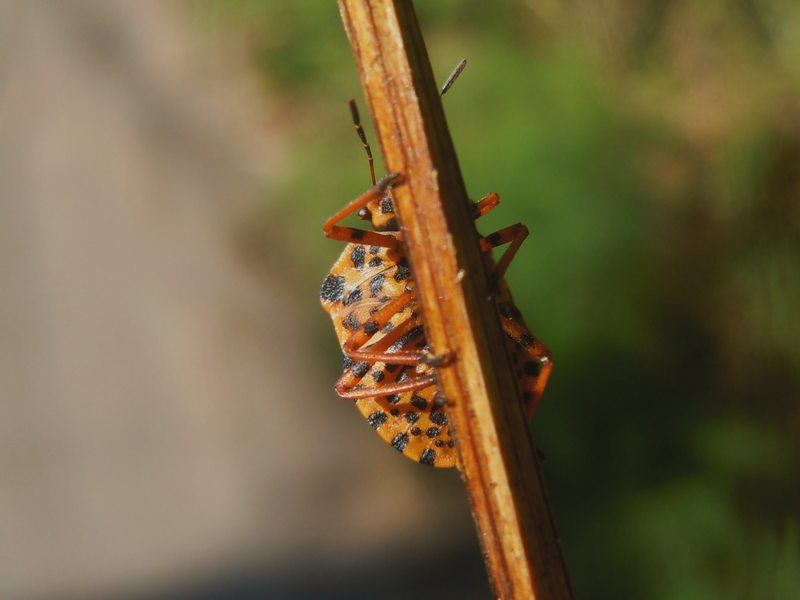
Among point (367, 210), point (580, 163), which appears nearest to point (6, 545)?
point (580, 163)

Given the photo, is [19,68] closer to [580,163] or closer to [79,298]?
[79,298]

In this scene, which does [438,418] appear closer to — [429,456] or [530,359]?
[429,456]

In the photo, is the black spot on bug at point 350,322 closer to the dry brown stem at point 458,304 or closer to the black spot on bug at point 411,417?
the black spot on bug at point 411,417

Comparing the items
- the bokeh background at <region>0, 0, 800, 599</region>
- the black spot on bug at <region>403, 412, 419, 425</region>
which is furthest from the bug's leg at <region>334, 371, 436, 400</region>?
the bokeh background at <region>0, 0, 800, 599</region>

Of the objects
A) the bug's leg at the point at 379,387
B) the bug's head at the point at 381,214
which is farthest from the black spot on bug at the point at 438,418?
the bug's head at the point at 381,214

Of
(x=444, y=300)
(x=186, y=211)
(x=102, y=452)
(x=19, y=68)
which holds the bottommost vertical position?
(x=102, y=452)

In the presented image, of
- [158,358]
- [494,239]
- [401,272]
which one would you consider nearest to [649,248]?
[401,272]
